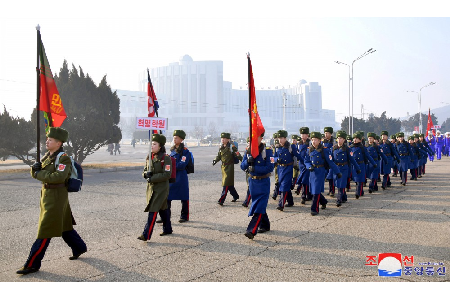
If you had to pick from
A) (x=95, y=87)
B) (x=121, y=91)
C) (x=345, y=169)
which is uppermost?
(x=121, y=91)

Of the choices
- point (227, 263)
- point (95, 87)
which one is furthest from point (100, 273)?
point (95, 87)

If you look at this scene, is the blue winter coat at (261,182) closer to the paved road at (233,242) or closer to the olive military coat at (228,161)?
the paved road at (233,242)

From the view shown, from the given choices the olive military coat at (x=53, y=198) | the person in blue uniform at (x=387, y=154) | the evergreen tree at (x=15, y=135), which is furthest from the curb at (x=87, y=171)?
the olive military coat at (x=53, y=198)

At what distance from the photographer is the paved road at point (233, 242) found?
4.77m

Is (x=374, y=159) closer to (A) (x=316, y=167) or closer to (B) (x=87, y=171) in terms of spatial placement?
(A) (x=316, y=167)

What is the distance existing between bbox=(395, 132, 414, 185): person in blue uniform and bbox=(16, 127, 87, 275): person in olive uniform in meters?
11.8

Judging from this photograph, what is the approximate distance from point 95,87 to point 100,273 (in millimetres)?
18600

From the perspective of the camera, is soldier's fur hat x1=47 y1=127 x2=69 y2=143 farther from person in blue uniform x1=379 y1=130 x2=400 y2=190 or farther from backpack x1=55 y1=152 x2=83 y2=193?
person in blue uniform x1=379 y1=130 x2=400 y2=190

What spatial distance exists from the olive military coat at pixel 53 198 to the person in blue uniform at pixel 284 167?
5.00m

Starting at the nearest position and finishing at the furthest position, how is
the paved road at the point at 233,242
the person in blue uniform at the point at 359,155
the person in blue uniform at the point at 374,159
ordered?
the paved road at the point at 233,242 → the person in blue uniform at the point at 359,155 → the person in blue uniform at the point at 374,159

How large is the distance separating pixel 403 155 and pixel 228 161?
7.51 meters

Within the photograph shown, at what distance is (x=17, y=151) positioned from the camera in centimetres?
1861

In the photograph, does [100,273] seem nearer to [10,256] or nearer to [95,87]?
[10,256]

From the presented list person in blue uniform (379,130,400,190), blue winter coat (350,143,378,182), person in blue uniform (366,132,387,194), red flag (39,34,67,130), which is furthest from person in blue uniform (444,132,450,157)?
red flag (39,34,67,130)
